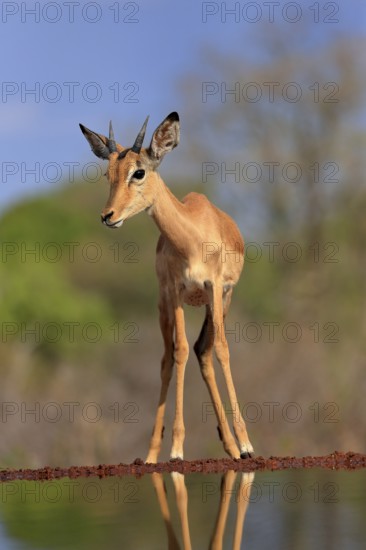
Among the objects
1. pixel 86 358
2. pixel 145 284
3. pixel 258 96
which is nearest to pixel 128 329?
pixel 86 358

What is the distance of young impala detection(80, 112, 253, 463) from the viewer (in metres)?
11.1

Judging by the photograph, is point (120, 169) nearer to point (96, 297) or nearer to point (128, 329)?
point (128, 329)

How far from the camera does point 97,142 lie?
11.3 m

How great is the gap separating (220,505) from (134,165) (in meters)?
3.64

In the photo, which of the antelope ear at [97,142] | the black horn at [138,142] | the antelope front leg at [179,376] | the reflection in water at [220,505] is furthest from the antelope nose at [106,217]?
the reflection in water at [220,505]

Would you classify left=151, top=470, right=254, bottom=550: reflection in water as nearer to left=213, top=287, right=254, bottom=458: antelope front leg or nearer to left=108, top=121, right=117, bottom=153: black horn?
left=213, top=287, right=254, bottom=458: antelope front leg

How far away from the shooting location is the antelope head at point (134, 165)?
10898mm

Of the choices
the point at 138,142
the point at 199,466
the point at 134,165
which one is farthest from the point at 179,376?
the point at 138,142

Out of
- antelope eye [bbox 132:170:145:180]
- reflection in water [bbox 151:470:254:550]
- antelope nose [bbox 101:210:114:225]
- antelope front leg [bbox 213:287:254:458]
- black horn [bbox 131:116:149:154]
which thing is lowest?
reflection in water [bbox 151:470:254:550]

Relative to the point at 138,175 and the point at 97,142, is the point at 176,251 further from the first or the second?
the point at 97,142

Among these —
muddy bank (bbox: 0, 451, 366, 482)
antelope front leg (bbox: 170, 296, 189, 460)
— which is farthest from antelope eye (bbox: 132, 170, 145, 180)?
muddy bank (bbox: 0, 451, 366, 482)

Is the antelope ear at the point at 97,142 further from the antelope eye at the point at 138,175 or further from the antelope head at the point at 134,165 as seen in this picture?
the antelope eye at the point at 138,175

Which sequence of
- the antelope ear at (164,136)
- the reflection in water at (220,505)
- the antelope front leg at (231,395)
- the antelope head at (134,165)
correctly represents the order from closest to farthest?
the reflection in water at (220,505)
the antelope head at (134,165)
the antelope ear at (164,136)
the antelope front leg at (231,395)

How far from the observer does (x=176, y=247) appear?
11398 mm
